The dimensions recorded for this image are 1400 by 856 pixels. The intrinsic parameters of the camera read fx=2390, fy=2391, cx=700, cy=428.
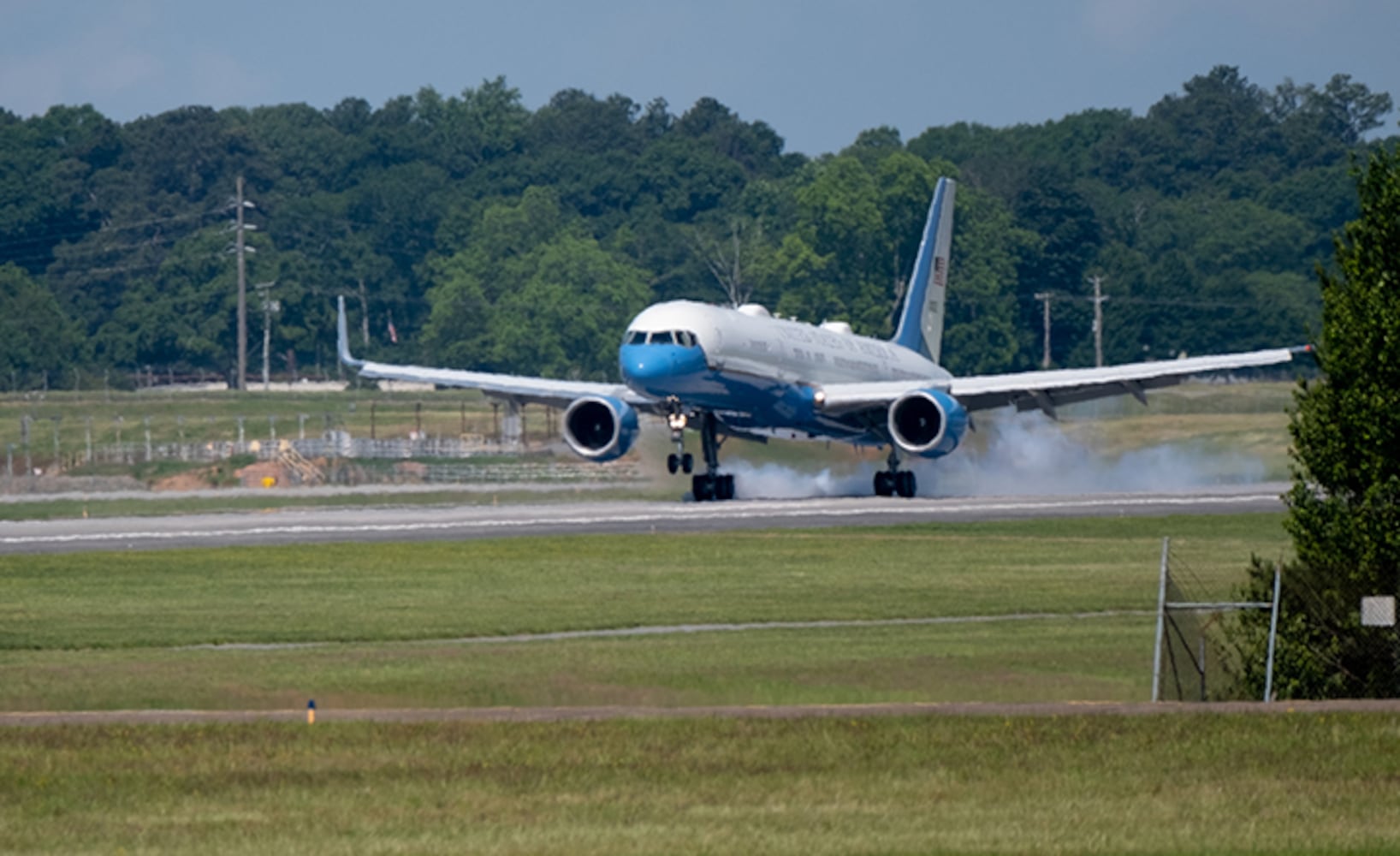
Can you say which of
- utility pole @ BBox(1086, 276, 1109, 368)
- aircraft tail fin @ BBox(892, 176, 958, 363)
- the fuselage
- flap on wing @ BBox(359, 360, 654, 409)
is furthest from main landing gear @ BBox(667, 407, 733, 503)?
utility pole @ BBox(1086, 276, 1109, 368)

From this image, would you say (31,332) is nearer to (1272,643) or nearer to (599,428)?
(599,428)

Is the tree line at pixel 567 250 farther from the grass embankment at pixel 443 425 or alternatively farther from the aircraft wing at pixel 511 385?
the aircraft wing at pixel 511 385

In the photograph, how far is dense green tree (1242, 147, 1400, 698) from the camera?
78.1ft

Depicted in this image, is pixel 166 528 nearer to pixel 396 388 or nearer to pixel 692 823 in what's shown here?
pixel 692 823

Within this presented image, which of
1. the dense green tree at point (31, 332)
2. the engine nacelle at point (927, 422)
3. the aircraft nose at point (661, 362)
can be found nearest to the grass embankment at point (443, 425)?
the engine nacelle at point (927, 422)

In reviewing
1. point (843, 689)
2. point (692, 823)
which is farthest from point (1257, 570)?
point (692, 823)

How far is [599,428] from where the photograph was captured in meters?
61.7

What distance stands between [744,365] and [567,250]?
9842cm

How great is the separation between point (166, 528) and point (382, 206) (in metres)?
134

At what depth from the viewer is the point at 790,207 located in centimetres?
18262

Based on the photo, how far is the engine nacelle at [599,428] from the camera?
2389 inches

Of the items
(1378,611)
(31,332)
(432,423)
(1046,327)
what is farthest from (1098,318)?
(1378,611)

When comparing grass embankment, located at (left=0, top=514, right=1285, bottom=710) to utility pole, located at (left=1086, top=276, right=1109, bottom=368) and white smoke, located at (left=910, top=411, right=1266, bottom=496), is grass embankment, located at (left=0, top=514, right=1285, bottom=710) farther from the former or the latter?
utility pole, located at (left=1086, top=276, right=1109, bottom=368)

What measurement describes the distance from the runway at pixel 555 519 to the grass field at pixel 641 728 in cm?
553
